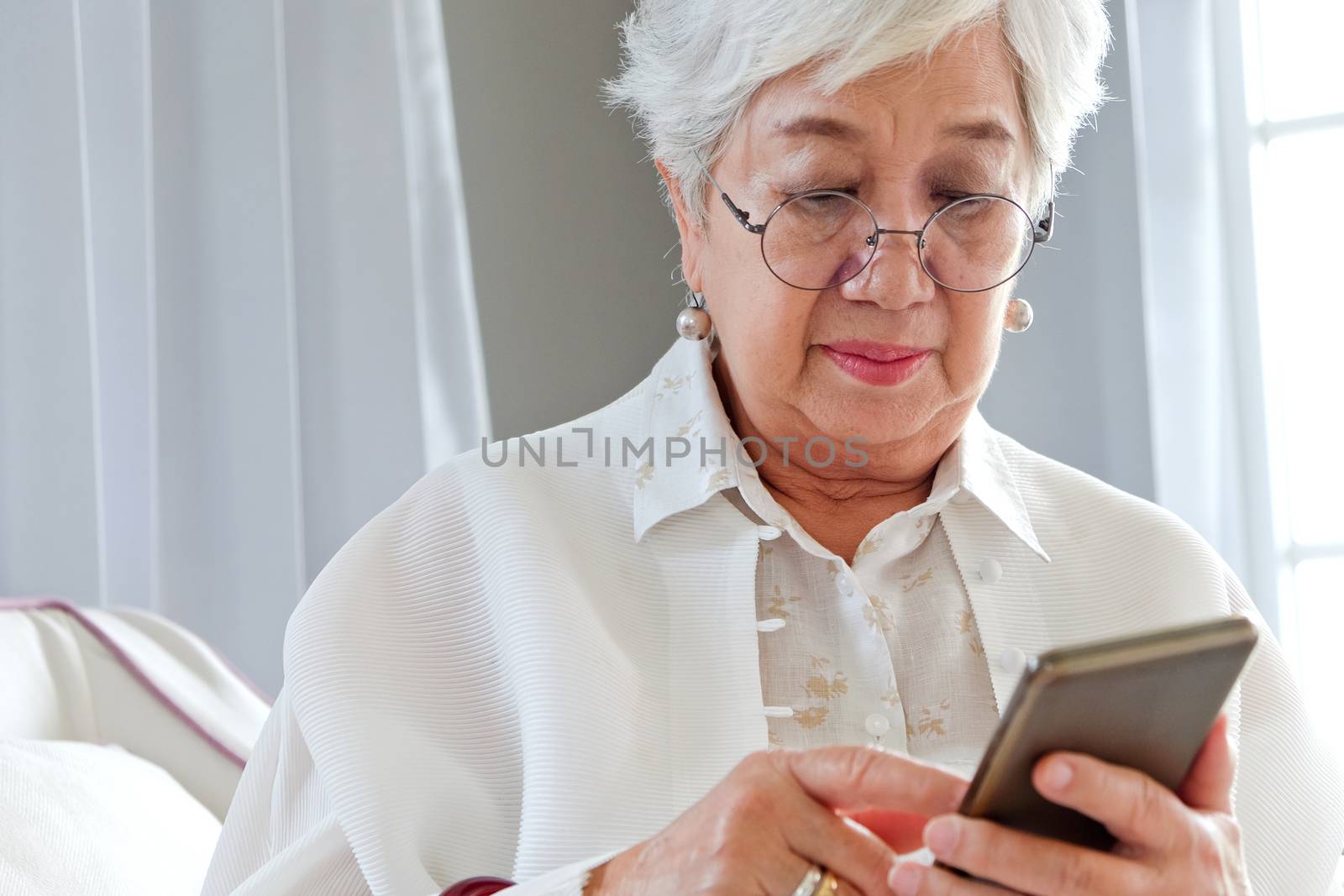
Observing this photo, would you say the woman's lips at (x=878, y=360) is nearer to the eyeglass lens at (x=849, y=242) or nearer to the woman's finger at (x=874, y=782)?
the eyeglass lens at (x=849, y=242)

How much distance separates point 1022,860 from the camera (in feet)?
2.25

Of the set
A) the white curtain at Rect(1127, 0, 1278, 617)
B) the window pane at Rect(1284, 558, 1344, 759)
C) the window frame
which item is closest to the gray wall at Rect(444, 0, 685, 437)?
the white curtain at Rect(1127, 0, 1278, 617)

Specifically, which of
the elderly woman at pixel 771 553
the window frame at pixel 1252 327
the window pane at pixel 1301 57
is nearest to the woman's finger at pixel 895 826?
the elderly woman at pixel 771 553

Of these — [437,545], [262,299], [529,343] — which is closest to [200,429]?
[262,299]

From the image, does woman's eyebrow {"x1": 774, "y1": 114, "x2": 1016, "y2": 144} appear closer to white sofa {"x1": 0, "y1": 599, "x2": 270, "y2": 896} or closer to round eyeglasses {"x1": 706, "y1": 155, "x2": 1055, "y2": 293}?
round eyeglasses {"x1": 706, "y1": 155, "x2": 1055, "y2": 293}

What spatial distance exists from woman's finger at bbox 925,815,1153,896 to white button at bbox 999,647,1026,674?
0.41m

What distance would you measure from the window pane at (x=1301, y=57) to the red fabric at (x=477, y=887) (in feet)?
7.72

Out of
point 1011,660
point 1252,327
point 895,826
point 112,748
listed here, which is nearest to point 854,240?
point 1011,660

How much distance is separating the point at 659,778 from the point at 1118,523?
507 millimetres

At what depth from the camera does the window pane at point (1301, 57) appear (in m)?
2.61

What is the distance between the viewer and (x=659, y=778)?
3.46ft

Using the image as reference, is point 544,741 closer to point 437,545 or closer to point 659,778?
point 659,778

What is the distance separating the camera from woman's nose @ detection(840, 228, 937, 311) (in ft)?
3.58

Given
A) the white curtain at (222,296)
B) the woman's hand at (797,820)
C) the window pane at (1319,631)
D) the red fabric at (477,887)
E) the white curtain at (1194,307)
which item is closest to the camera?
the woman's hand at (797,820)
